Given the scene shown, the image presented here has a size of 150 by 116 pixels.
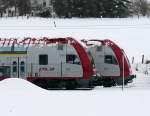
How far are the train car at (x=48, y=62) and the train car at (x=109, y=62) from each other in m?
2.62

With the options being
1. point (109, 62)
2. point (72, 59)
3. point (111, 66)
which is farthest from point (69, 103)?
point (109, 62)

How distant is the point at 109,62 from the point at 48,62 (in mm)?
4932

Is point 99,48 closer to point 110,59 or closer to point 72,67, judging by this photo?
point 110,59

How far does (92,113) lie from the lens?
19.0m

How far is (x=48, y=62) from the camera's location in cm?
3566

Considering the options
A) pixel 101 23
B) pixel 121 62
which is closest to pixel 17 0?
pixel 101 23

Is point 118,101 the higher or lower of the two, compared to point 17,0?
lower

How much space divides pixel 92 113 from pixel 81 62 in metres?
16.2

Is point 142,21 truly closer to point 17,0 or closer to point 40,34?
point 40,34

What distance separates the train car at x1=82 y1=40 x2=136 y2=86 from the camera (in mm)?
38094

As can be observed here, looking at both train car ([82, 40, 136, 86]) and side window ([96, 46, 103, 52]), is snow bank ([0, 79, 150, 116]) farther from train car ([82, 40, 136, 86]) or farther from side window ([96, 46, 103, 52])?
side window ([96, 46, 103, 52])

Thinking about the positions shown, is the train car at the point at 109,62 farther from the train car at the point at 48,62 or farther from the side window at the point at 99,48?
the train car at the point at 48,62

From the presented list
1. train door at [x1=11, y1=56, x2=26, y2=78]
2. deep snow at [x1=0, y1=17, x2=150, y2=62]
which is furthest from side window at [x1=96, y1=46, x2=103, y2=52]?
deep snow at [x1=0, y1=17, x2=150, y2=62]

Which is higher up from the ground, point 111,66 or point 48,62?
point 48,62
